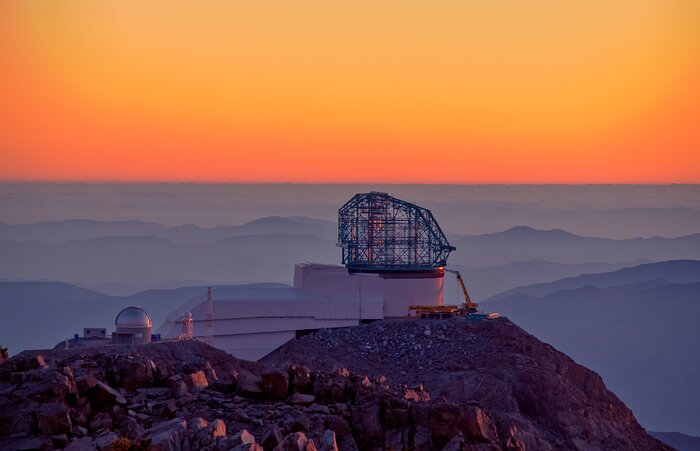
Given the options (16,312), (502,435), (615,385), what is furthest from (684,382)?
(502,435)

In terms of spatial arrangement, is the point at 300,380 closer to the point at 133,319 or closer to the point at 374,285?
the point at 133,319

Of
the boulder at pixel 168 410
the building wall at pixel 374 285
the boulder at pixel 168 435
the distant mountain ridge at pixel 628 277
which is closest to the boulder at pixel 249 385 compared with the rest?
the boulder at pixel 168 410

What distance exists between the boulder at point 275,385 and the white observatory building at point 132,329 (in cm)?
1879

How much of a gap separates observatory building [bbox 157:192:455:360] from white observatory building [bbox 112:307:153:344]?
5.60m

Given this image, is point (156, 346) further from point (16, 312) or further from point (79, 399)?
point (16, 312)

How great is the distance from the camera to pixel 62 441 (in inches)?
1059

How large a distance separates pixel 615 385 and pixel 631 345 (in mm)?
14808

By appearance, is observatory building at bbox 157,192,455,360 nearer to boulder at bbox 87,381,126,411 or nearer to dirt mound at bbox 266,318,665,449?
dirt mound at bbox 266,318,665,449

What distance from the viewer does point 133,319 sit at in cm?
4903

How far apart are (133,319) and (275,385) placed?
1953 centimetres

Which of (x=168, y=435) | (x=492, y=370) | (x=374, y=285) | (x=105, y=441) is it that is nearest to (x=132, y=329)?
(x=492, y=370)

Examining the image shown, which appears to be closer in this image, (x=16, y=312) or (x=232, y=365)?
(x=232, y=365)

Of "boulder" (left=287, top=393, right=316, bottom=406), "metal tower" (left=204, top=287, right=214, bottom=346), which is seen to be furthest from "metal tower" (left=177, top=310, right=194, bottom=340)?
"boulder" (left=287, top=393, right=316, bottom=406)

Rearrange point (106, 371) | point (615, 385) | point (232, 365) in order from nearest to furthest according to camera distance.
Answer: point (106, 371), point (232, 365), point (615, 385)
